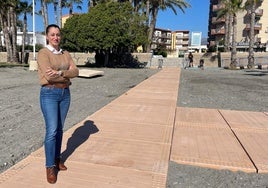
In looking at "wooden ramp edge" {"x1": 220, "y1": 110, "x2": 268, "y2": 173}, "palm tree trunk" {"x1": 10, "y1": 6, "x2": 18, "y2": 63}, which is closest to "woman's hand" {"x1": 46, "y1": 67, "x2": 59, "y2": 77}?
"wooden ramp edge" {"x1": 220, "y1": 110, "x2": 268, "y2": 173}

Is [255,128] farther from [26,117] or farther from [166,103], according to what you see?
[26,117]

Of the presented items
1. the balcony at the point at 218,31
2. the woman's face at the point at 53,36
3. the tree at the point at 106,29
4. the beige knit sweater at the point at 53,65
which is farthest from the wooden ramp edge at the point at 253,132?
the balcony at the point at 218,31

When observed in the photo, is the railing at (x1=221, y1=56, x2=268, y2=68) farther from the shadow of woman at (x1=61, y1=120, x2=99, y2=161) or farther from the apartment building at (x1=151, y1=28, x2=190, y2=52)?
the apartment building at (x1=151, y1=28, x2=190, y2=52)

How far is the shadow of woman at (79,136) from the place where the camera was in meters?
Answer: 4.80

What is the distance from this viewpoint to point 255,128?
666cm

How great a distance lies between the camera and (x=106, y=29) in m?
26.9

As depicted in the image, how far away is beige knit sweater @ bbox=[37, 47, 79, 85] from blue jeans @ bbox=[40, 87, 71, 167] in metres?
0.12

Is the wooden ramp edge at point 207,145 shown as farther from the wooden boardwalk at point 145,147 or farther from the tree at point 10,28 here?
the tree at point 10,28

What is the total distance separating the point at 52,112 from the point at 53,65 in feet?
1.79

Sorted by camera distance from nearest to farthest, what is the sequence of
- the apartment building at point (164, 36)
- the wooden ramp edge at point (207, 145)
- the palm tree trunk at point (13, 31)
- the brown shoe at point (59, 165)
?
the brown shoe at point (59, 165) → the wooden ramp edge at point (207, 145) → the palm tree trunk at point (13, 31) → the apartment building at point (164, 36)

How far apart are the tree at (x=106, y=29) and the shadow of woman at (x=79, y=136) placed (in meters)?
20.7

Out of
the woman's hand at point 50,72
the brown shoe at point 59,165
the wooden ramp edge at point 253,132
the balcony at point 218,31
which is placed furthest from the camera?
the balcony at point 218,31

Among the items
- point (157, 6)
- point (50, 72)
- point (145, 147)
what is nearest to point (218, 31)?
point (157, 6)

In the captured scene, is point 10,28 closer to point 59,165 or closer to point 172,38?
point 59,165
